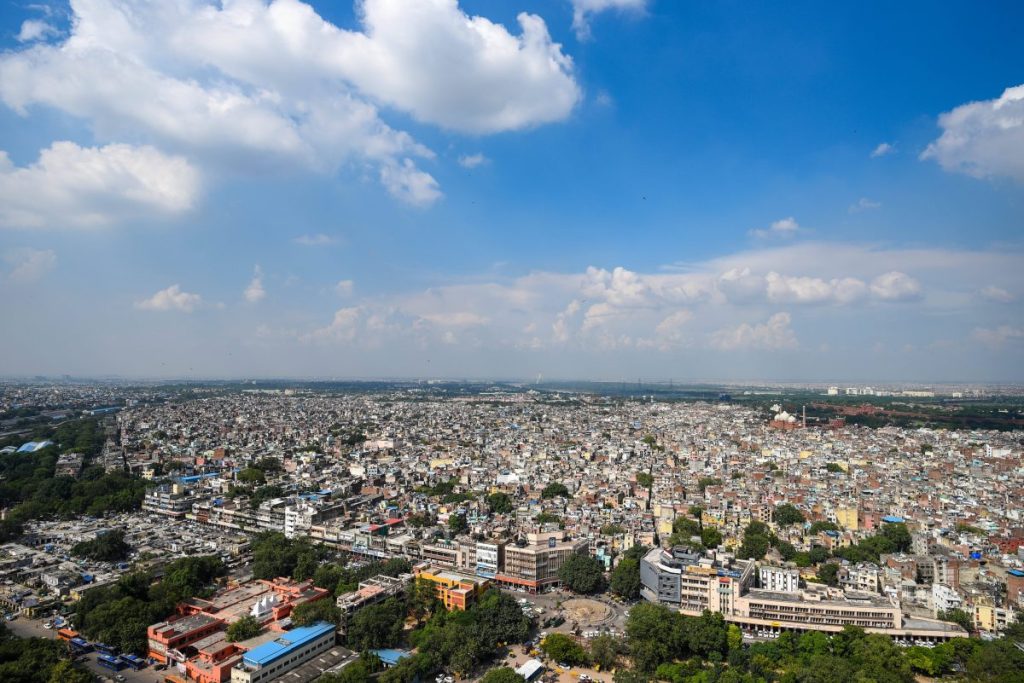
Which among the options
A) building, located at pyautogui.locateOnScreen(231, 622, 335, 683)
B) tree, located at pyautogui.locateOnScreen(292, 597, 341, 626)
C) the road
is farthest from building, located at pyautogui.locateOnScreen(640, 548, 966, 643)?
the road

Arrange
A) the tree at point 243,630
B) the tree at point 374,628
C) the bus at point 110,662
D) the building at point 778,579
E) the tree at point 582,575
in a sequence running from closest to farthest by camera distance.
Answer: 1. the bus at point 110,662
2. the tree at point 243,630
3. the tree at point 374,628
4. the building at point 778,579
5. the tree at point 582,575

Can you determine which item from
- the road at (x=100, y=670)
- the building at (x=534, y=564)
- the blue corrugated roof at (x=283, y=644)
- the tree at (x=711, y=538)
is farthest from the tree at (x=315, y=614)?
the tree at (x=711, y=538)

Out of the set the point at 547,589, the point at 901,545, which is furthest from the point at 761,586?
the point at 901,545

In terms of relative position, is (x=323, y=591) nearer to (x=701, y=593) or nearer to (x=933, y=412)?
(x=701, y=593)

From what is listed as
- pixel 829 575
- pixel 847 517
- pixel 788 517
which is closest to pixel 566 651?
pixel 829 575

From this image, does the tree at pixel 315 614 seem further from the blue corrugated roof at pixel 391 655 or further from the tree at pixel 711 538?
the tree at pixel 711 538
